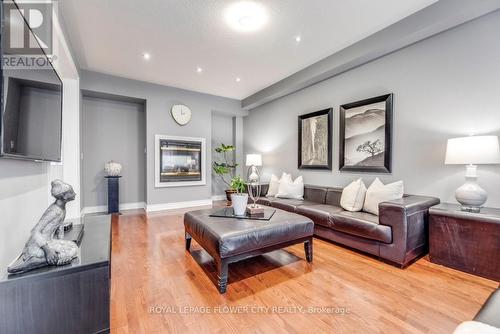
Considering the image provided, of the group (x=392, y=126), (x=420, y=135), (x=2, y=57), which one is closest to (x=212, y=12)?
(x=2, y=57)

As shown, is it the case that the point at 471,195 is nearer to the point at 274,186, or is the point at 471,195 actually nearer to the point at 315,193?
the point at 315,193

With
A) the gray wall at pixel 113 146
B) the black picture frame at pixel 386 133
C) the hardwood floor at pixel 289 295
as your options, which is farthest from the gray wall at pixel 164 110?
the black picture frame at pixel 386 133

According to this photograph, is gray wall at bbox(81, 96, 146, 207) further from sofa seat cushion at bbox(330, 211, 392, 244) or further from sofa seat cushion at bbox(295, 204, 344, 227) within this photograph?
sofa seat cushion at bbox(330, 211, 392, 244)

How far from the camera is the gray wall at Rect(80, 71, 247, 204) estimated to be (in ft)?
14.7

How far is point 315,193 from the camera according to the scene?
403cm

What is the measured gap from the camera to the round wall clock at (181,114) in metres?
5.21

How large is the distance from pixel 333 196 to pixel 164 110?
4.10 meters

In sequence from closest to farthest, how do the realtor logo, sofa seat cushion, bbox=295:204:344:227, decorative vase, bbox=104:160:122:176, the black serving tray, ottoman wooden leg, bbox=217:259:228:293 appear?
the realtor logo → ottoman wooden leg, bbox=217:259:228:293 → the black serving tray → sofa seat cushion, bbox=295:204:344:227 → decorative vase, bbox=104:160:122:176

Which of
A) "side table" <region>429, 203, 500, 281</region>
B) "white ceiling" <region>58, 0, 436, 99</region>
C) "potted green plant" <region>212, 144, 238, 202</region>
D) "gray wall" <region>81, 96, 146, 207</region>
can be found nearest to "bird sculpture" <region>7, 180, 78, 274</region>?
"white ceiling" <region>58, 0, 436, 99</region>

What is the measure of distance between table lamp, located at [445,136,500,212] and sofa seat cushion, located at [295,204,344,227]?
Answer: 1.34 meters

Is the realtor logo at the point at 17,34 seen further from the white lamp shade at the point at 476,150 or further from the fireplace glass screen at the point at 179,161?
the white lamp shade at the point at 476,150

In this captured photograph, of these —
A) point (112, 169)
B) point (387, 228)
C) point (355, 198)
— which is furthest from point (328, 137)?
point (112, 169)

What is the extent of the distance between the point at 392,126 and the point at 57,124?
3909 millimetres

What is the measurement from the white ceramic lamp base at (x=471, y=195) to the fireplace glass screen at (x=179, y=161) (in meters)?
4.83
